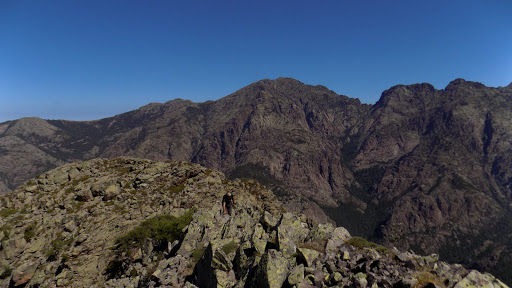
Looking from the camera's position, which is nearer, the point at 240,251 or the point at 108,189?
the point at 240,251

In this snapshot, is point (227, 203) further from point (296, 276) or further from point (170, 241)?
point (296, 276)

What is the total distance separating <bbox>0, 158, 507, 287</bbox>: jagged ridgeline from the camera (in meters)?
20.8

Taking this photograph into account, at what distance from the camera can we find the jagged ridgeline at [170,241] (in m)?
20.8

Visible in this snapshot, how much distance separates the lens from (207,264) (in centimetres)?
2586

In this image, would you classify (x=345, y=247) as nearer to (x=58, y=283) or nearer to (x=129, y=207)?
(x=58, y=283)

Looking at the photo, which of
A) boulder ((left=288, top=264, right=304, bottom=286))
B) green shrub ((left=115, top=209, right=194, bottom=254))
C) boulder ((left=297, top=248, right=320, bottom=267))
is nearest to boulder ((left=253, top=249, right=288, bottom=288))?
boulder ((left=288, top=264, right=304, bottom=286))

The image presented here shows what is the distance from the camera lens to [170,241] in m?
41.8

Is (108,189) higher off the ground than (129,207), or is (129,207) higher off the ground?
(108,189)

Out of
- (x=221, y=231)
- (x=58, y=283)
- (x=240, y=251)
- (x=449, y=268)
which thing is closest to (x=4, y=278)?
(x=58, y=283)

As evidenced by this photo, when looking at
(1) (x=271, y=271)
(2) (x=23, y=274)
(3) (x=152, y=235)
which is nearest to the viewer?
(1) (x=271, y=271)

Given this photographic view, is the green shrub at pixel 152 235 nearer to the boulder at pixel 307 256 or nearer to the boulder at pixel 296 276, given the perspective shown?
the boulder at pixel 307 256

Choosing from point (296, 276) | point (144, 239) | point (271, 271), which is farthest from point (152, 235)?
point (296, 276)

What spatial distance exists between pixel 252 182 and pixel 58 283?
50.3 m

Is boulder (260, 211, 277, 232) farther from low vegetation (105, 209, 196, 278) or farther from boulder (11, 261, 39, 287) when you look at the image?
boulder (11, 261, 39, 287)
